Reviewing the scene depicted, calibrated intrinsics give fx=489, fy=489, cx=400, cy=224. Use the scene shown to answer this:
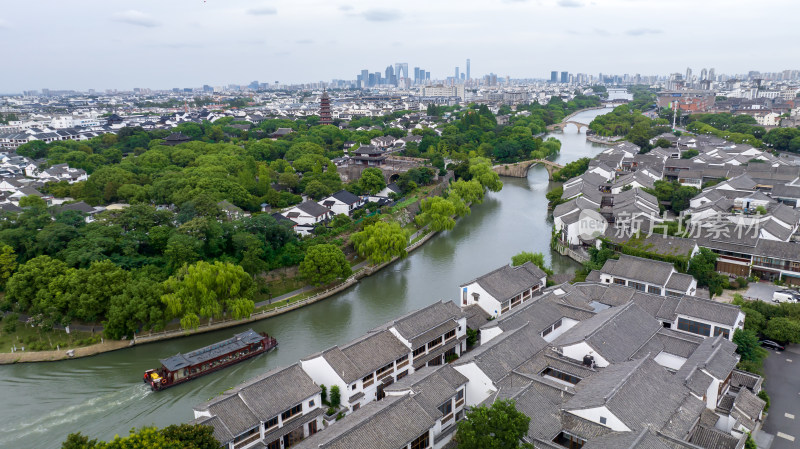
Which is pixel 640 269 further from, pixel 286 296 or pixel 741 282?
pixel 286 296

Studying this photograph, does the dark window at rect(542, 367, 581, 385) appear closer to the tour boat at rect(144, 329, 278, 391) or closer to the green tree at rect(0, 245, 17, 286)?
the tour boat at rect(144, 329, 278, 391)

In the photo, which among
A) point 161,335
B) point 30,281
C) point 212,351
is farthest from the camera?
point 30,281

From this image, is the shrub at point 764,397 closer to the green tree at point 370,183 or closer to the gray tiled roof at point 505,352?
the gray tiled roof at point 505,352

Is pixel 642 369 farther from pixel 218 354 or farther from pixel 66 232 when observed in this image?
pixel 66 232

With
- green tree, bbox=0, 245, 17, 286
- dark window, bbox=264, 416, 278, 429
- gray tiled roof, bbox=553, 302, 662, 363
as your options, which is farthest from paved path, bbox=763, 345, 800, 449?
green tree, bbox=0, 245, 17, 286

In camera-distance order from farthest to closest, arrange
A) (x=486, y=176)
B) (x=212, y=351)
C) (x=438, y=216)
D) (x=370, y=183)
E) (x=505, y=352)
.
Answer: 1. (x=486, y=176)
2. (x=370, y=183)
3. (x=438, y=216)
4. (x=212, y=351)
5. (x=505, y=352)

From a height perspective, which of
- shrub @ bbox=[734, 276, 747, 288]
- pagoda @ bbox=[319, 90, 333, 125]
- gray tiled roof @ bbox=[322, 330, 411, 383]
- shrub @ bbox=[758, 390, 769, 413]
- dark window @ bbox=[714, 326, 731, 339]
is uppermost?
pagoda @ bbox=[319, 90, 333, 125]

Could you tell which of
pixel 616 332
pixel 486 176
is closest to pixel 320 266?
pixel 616 332
